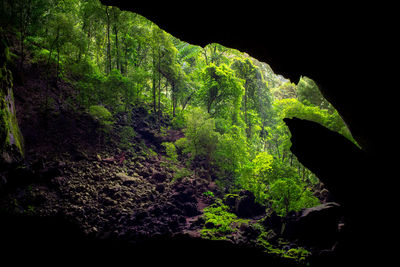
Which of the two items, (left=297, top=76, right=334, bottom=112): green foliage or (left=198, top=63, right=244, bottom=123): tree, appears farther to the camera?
(left=198, top=63, right=244, bottom=123): tree

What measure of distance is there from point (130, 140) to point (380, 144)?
583 inches

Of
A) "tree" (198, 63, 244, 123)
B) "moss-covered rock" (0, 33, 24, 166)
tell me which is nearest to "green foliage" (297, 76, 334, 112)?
"tree" (198, 63, 244, 123)

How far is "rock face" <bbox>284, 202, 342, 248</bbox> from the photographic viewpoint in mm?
8508

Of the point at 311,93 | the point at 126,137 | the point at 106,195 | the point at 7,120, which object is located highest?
the point at 311,93

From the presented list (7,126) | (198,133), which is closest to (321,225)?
(198,133)

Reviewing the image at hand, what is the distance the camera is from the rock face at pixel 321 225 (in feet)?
27.9

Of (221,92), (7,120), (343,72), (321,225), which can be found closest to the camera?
(343,72)

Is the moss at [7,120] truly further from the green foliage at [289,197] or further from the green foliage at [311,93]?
the green foliage at [311,93]

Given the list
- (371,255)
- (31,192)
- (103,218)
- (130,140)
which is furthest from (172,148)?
(371,255)

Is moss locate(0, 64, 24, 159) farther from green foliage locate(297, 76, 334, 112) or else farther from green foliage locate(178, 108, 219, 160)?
green foliage locate(297, 76, 334, 112)

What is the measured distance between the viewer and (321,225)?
8734mm

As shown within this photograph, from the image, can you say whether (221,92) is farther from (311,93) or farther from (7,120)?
(7,120)

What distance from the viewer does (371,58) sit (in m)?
5.56

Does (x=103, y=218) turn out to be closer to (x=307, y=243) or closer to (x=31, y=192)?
(x=31, y=192)
